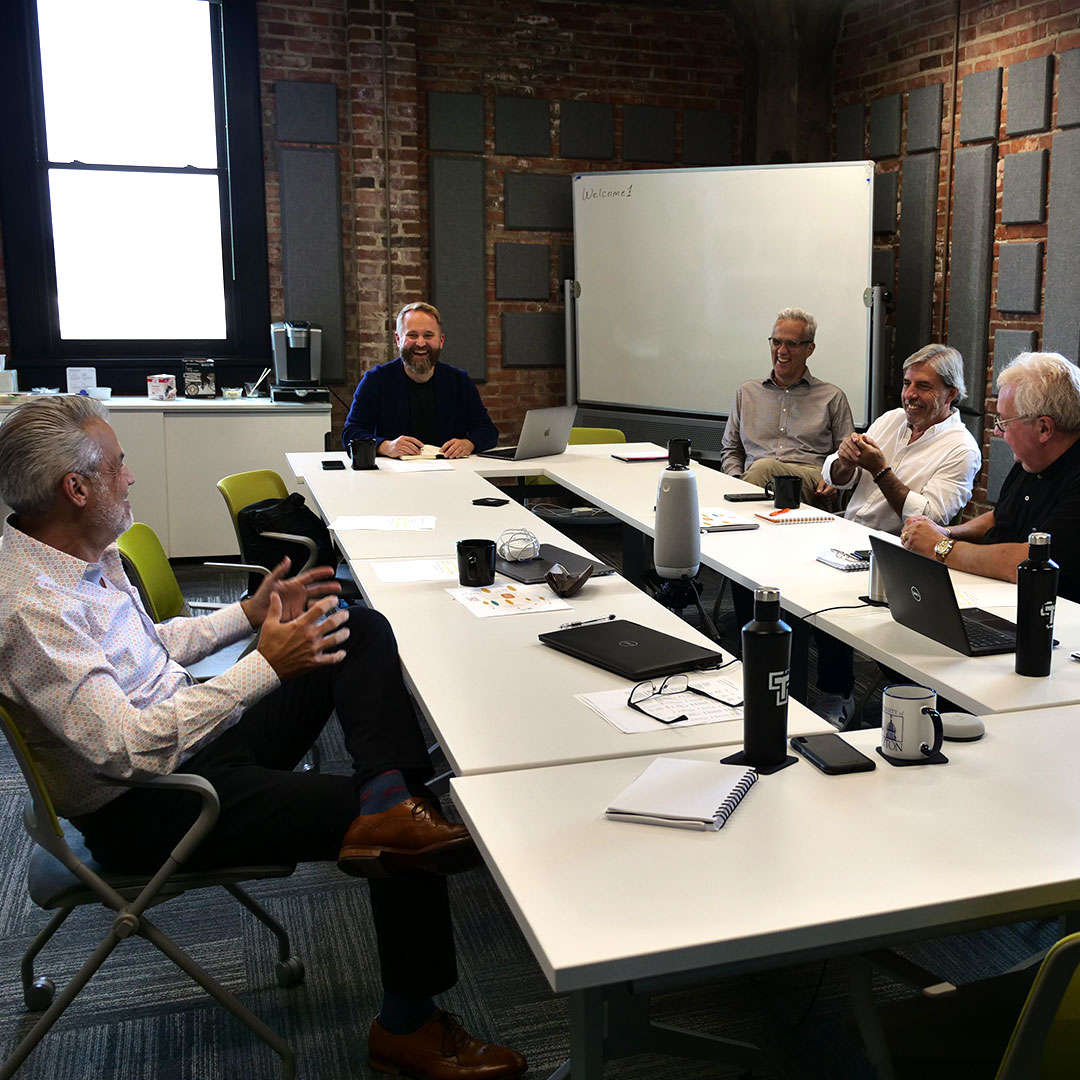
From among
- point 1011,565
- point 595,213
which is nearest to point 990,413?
point 595,213

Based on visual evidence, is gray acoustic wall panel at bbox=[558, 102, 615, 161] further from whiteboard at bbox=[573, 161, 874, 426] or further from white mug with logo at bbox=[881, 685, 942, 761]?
white mug with logo at bbox=[881, 685, 942, 761]

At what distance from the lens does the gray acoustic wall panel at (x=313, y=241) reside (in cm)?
656

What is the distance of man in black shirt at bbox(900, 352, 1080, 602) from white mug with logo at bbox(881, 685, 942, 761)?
4.03 ft

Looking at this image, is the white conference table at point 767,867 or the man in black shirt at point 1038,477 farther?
the man in black shirt at point 1038,477

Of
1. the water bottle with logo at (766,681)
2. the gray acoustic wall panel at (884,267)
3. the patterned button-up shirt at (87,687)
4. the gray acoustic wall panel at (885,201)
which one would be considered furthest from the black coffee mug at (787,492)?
the gray acoustic wall panel at (885,201)

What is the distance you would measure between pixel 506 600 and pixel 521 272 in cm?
475

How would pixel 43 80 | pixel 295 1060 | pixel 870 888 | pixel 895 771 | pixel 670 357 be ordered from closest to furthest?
pixel 870 888 < pixel 895 771 < pixel 295 1060 < pixel 43 80 < pixel 670 357

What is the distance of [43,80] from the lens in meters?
6.24

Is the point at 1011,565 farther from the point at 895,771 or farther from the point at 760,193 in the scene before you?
the point at 760,193

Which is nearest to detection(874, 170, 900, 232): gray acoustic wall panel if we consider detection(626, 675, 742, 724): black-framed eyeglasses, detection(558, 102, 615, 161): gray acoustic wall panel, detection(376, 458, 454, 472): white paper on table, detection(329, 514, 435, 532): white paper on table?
detection(558, 102, 615, 161): gray acoustic wall panel

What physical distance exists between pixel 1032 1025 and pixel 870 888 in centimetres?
22

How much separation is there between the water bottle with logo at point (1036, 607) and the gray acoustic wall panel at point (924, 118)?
4.54m

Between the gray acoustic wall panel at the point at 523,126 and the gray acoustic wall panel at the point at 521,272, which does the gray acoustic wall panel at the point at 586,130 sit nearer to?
the gray acoustic wall panel at the point at 523,126

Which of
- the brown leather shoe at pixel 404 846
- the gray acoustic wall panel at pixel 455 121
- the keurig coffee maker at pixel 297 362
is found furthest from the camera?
the gray acoustic wall panel at pixel 455 121
